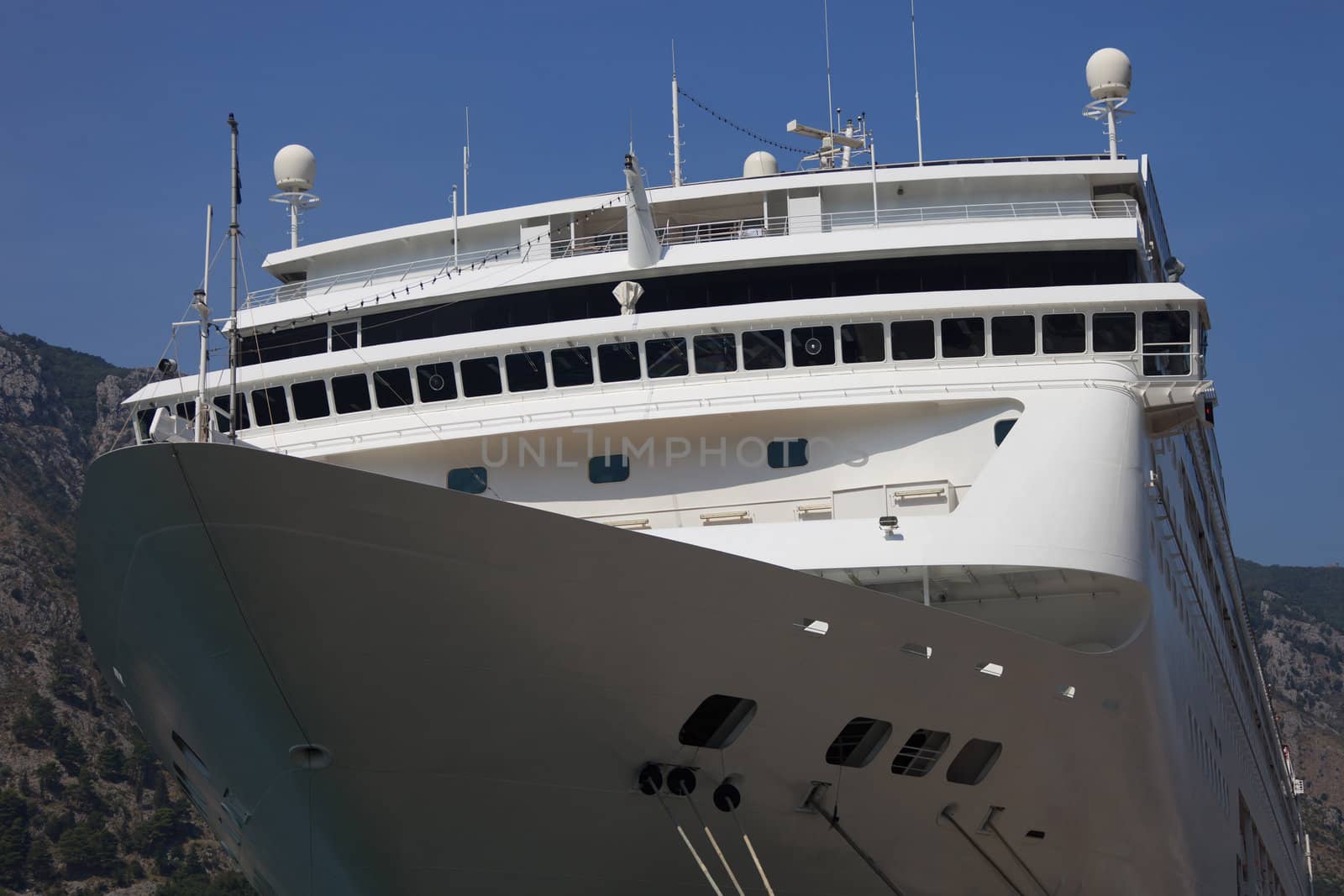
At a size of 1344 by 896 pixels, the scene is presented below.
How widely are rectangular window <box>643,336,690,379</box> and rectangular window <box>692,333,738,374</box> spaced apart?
0.15 metres

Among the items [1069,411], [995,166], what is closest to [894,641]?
[1069,411]

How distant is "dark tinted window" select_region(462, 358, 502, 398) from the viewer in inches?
631

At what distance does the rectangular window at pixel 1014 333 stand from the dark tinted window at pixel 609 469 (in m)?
3.94

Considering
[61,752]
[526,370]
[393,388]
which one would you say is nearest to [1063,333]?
[526,370]

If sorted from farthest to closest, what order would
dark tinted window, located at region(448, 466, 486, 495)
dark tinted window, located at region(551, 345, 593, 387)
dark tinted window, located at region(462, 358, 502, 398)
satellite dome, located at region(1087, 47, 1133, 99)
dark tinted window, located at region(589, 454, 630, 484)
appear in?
satellite dome, located at region(1087, 47, 1133, 99)
dark tinted window, located at region(462, 358, 502, 398)
dark tinted window, located at region(551, 345, 593, 387)
dark tinted window, located at region(448, 466, 486, 495)
dark tinted window, located at region(589, 454, 630, 484)

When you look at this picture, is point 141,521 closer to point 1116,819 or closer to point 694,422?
point 694,422

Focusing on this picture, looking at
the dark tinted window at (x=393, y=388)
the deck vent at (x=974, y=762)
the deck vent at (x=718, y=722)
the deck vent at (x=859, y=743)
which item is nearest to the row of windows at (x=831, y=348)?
the dark tinted window at (x=393, y=388)

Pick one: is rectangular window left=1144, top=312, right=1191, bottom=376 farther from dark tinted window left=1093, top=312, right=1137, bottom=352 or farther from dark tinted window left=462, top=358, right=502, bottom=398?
dark tinted window left=462, top=358, right=502, bottom=398

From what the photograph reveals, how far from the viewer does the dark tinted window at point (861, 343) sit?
1530 cm

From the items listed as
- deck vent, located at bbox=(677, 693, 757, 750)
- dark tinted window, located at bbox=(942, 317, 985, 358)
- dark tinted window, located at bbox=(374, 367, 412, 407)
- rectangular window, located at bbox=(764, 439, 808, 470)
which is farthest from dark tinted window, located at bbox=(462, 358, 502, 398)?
deck vent, located at bbox=(677, 693, 757, 750)

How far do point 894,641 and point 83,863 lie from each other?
6040 centimetres

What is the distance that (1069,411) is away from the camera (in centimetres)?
1412

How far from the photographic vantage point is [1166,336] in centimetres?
1562

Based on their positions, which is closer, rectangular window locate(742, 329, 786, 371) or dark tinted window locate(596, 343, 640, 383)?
rectangular window locate(742, 329, 786, 371)
